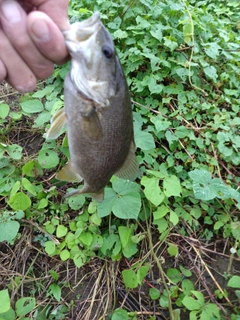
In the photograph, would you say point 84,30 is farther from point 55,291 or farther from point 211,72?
point 211,72

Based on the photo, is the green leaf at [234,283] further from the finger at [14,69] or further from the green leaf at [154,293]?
the finger at [14,69]

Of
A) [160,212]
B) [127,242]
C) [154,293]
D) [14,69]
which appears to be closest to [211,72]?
[160,212]

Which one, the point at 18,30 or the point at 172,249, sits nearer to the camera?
the point at 18,30

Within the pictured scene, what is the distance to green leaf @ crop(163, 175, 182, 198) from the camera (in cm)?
221

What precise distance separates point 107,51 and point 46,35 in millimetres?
256

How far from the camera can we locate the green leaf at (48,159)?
2.33 m

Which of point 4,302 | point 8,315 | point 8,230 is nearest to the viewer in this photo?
point 4,302

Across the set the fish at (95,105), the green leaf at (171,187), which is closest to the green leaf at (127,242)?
the green leaf at (171,187)

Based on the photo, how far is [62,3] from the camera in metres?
1.23

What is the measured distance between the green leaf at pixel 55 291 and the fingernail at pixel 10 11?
1.76 metres

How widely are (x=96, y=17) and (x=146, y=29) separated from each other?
6.39 feet

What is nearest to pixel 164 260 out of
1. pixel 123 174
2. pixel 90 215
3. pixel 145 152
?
pixel 90 215

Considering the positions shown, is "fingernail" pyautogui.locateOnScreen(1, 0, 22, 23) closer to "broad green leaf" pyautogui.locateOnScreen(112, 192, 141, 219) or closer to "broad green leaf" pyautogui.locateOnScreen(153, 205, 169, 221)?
"broad green leaf" pyautogui.locateOnScreen(112, 192, 141, 219)

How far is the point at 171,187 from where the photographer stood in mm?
2236
